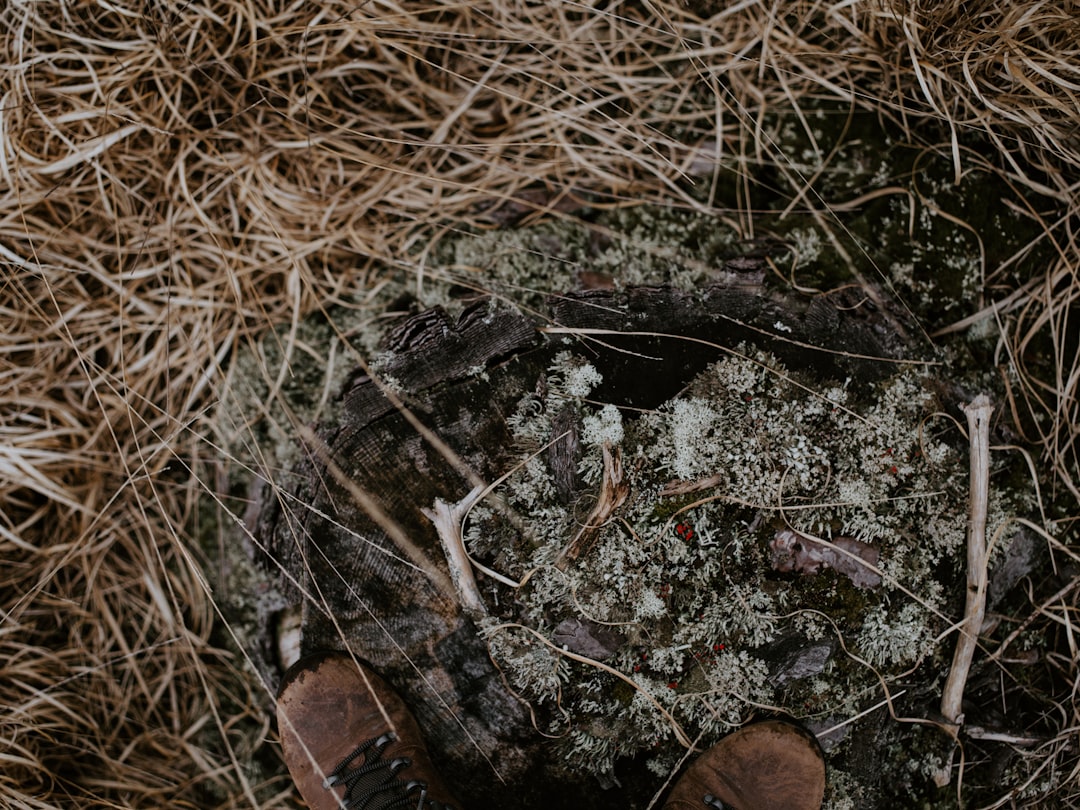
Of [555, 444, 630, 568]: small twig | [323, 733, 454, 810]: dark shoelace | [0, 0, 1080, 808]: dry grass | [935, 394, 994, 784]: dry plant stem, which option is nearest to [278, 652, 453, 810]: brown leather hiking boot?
[323, 733, 454, 810]: dark shoelace

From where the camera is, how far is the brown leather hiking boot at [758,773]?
1.72 meters

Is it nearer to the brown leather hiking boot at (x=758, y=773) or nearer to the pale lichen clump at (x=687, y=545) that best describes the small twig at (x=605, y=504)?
the pale lichen clump at (x=687, y=545)

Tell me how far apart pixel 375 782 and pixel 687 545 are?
3.33 ft

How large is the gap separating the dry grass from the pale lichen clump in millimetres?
614

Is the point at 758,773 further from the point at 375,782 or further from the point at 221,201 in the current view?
the point at 221,201

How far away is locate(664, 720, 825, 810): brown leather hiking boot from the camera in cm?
172

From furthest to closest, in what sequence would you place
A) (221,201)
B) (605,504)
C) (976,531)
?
(221,201)
(976,531)
(605,504)

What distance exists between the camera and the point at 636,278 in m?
1.91

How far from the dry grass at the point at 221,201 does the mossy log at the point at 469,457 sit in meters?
0.42

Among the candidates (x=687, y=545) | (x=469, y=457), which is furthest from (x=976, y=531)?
(x=469, y=457)

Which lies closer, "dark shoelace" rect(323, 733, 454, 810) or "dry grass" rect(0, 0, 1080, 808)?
"dark shoelace" rect(323, 733, 454, 810)

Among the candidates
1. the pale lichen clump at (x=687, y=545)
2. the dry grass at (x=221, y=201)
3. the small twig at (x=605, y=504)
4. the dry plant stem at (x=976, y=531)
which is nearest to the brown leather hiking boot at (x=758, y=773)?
the pale lichen clump at (x=687, y=545)

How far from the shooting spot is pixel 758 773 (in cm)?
174

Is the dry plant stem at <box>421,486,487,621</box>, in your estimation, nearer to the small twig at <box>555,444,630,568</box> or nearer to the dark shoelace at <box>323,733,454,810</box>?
the small twig at <box>555,444,630,568</box>
